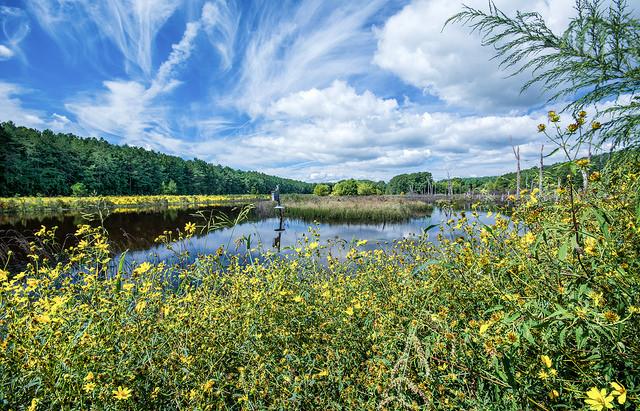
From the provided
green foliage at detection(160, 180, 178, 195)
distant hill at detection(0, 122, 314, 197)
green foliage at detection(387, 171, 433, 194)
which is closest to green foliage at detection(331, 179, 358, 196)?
green foliage at detection(387, 171, 433, 194)

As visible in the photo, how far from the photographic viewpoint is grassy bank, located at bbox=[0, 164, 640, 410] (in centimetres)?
112

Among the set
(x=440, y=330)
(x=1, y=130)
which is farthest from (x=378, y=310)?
(x=1, y=130)

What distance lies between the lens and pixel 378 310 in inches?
77.4

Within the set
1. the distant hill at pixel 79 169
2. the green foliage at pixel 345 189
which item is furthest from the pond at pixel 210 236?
the green foliage at pixel 345 189

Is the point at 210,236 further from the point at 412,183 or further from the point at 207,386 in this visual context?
the point at 412,183

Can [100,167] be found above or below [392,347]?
above

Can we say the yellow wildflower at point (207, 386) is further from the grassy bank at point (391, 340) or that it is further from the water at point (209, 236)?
the water at point (209, 236)

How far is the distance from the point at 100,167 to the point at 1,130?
39.6 feet

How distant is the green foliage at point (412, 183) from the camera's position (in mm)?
92938

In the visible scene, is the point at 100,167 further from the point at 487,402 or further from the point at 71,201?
the point at 487,402

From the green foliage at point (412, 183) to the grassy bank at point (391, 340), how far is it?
89947 millimetres

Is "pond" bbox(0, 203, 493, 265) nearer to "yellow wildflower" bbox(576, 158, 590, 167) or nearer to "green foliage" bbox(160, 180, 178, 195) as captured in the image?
"yellow wildflower" bbox(576, 158, 590, 167)

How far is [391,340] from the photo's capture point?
168 cm

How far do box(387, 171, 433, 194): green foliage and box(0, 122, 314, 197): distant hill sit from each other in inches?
2594
